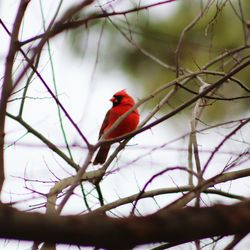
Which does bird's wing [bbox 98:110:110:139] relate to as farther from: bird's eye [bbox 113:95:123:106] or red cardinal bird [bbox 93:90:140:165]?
bird's eye [bbox 113:95:123:106]

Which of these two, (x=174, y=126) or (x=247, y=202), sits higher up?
(x=174, y=126)

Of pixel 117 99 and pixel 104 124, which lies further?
pixel 117 99

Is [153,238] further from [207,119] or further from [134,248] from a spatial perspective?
[207,119]

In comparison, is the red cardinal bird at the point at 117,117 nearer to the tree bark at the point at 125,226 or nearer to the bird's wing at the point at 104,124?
the bird's wing at the point at 104,124

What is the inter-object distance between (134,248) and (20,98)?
2.04 m

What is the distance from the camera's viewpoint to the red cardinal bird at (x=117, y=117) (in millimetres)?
5777

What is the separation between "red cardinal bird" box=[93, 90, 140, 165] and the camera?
5.78m

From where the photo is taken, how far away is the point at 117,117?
20.7ft

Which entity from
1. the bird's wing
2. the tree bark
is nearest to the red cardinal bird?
the bird's wing

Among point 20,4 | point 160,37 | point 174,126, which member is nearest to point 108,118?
point 174,126

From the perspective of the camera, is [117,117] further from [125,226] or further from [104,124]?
[125,226]

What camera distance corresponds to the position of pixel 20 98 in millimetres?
3029

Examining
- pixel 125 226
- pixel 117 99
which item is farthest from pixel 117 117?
pixel 125 226

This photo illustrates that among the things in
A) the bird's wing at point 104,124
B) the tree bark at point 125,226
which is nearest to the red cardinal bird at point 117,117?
the bird's wing at point 104,124
